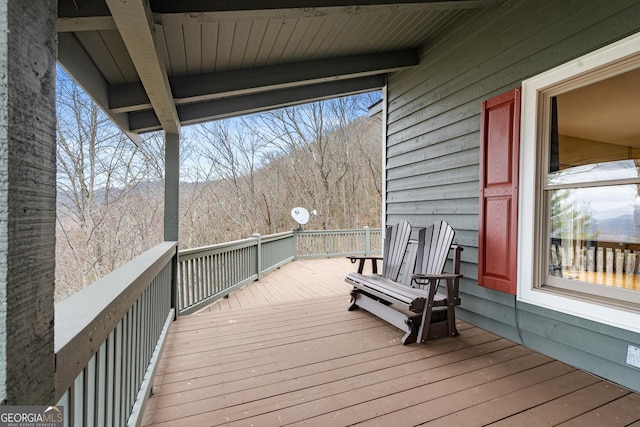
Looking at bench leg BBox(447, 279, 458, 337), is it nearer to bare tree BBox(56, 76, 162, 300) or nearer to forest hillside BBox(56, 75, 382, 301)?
forest hillside BBox(56, 75, 382, 301)

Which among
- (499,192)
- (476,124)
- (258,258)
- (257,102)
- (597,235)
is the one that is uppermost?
(257,102)

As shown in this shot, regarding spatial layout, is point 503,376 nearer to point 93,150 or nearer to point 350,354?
point 350,354

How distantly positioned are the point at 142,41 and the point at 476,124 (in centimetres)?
285

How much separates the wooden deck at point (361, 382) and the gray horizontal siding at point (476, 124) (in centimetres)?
19

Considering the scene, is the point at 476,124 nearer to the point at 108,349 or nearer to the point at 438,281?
the point at 438,281

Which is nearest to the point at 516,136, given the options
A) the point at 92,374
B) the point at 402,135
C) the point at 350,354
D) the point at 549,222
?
the point at 549,222

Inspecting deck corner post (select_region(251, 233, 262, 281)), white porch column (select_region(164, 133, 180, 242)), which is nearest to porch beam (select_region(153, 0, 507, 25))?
white porch column (select_region(164, 133, 180, 242))

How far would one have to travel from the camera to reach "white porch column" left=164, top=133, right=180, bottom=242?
3.32 m

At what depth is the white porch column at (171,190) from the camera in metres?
3.32

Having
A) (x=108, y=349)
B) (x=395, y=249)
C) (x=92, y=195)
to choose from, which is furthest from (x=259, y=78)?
(x=92, y=195)

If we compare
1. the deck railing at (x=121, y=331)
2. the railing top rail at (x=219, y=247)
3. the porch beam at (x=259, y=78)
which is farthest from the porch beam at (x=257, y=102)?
the deck railing at (x=121, y=331)

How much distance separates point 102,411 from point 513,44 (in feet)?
12.0

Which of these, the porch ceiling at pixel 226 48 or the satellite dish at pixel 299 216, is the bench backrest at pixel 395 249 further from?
the satellite dish at pixel 299 216

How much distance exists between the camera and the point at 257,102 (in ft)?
13.1
